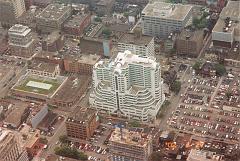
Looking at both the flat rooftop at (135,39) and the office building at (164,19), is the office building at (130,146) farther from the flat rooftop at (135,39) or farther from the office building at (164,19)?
the office building at (164,19)

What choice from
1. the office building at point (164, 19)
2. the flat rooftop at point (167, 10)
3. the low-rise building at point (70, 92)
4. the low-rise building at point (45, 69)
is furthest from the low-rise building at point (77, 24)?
the low-rise building at point (70, 92)

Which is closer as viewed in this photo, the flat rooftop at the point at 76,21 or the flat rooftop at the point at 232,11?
the flat rooftop at the point at 232,11

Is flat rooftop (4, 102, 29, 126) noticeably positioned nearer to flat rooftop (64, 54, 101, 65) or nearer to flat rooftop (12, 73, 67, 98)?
flat rooftop (12, 73, 67, 98)

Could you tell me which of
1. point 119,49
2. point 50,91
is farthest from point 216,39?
point 50,91

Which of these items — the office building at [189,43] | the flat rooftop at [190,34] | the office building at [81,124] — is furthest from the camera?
the flat rooftop at [190,34]

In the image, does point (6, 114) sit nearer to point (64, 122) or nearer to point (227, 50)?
point (64, 122)

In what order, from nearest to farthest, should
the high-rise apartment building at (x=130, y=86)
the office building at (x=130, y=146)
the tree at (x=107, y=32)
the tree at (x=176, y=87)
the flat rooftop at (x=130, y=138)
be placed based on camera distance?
the office building at (x=130, y=146), the flat rooftop at (x=130, y=138), the high-rise apartment building at (x=130, y=86), the tree at (x=176, y=87), the tree at (x=107, y=32)
